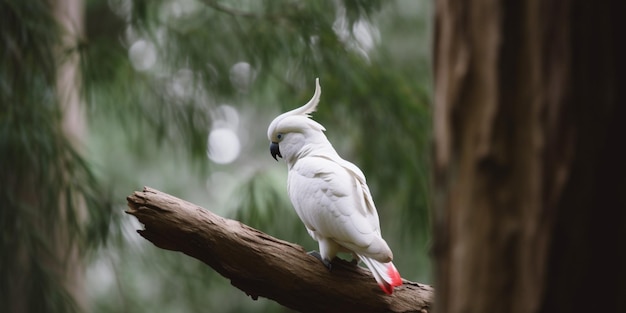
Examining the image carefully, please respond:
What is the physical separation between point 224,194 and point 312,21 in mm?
2342

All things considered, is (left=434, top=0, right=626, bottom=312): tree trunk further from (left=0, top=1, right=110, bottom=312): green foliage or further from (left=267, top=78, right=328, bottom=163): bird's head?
(left=0, top=1, right=110, bottom=312): green foliage

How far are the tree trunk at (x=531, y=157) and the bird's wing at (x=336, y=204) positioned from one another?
676mm

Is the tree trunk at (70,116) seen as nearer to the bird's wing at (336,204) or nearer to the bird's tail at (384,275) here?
the bird's wing at (336,204)

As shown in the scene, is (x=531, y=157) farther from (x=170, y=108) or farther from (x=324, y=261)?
(x=170, y=108)

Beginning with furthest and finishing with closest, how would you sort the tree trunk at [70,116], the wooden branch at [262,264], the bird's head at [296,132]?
the tree trunk at [70,116] < the bird's head at [296,132] < the wooden branch at [262,264]

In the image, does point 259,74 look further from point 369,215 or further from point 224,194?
point 224,194

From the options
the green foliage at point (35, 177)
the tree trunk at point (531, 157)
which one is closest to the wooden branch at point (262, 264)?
the tree trunk at point (531, 157)

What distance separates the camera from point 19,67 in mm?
2203

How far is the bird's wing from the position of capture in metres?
1.35

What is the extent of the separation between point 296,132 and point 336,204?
28 cm

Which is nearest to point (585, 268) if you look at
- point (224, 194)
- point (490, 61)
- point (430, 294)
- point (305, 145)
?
point (490, 61)

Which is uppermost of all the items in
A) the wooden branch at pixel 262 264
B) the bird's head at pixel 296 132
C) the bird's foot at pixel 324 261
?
the bird's head at pixel 296 132

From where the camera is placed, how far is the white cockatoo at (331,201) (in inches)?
52.5

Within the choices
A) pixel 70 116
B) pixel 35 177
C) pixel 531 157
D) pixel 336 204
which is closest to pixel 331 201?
pixel 336 204
